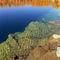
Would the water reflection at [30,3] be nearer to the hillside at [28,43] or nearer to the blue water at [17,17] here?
the blue water at [17,17]

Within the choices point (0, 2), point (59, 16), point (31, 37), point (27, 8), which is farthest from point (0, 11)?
point (59, 16)

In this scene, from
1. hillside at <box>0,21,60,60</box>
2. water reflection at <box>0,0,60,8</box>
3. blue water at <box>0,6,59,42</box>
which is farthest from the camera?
water reflection at <box>0,0,60,8</box>

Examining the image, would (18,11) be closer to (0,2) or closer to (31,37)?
(0,2)

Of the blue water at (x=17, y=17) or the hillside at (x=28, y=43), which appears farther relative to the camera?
the blue water at (x=17, y=17)

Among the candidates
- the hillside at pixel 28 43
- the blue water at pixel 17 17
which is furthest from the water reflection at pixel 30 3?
the hillside at pixel 28 43

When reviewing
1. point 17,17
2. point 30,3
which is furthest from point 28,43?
point 30,3

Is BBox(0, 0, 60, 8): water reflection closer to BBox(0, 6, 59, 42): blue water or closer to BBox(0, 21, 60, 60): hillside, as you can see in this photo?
BBox(0, 6, 59, 42): blue water

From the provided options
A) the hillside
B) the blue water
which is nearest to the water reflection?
the blue water

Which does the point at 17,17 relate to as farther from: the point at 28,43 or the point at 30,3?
the point at 28,43

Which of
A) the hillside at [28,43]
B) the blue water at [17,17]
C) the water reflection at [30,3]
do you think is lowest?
the hillside at [28,43]
